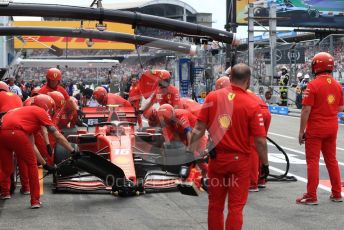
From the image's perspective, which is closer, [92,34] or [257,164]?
[257,164]

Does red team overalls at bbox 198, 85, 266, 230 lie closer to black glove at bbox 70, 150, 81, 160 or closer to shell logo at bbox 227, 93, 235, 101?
shell logo at bbox 227, 93, 235, 101

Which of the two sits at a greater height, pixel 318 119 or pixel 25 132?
pixel 318 119

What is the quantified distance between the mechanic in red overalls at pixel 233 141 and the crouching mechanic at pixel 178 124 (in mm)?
3144

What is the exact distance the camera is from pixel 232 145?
5.70 metres

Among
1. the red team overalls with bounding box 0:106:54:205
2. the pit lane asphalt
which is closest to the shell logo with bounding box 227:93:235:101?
the pit lane asphalt

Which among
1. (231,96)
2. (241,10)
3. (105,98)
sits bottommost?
(105,98)

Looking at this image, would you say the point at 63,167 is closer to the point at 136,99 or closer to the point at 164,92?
the point at 164,92

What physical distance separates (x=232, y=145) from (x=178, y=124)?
11.8 ft

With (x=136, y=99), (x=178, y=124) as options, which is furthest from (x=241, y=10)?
(x=178, y=124)

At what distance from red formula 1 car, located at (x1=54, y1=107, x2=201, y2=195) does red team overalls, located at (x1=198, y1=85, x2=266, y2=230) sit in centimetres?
257

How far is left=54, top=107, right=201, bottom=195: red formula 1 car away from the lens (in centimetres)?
852

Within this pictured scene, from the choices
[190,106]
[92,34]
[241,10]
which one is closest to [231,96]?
[190,106]

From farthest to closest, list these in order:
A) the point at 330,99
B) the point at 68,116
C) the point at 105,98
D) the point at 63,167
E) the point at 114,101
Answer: the point at 114,101
the point at 105,98
the point at 68,116
the point at 63,167
the point at 330,99

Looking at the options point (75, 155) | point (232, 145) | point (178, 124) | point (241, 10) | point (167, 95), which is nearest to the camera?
point (232, 145)
